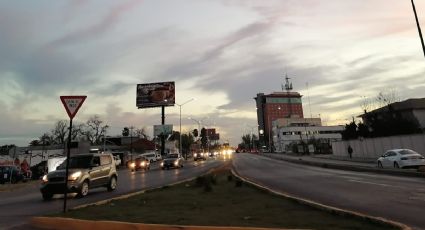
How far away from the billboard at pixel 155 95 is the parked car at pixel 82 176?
7702 cm

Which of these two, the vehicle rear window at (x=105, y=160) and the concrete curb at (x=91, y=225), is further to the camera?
the vehicle rear window at (x=105, y=160)

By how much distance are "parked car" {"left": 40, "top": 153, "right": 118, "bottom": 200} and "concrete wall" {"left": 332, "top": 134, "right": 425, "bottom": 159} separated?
104 feet

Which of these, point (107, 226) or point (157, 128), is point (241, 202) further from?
point (157, 128)

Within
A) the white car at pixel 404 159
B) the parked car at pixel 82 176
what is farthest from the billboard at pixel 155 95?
the parked car at pixel 82 176

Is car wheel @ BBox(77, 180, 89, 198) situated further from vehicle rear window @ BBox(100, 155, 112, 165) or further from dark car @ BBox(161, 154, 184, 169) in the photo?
dark car @ BBox(161, 154, 184, 169)

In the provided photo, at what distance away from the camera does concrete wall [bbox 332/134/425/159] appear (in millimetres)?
44531

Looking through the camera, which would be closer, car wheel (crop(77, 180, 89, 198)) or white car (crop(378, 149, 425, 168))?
car wheel (crop(77, 180, 89, 198))

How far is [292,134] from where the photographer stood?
17200cm

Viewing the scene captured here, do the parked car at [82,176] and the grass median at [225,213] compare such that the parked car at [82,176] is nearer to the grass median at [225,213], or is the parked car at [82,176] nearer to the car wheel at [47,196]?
the car wheel at [47,196]

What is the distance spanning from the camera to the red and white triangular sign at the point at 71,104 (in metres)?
13.7

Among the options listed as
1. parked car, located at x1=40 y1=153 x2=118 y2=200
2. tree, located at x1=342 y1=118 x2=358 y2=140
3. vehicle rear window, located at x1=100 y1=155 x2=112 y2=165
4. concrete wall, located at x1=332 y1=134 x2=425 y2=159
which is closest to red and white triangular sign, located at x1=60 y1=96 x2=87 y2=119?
parked car, located at x1=40 y1=153 x2=118 y2=200

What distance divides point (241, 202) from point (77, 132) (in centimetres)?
14834

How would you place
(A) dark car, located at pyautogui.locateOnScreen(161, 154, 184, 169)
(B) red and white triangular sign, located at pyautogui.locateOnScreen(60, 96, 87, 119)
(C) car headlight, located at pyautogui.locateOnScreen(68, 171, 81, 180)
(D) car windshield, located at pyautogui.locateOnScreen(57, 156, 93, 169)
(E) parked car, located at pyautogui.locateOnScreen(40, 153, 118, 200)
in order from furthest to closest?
(A) dark car, located at pyautogui.locateOnScreen(161, 154, 184, 169) < (D) car windshield, located at pyautogui.locateOnScreen(57, 156, 93, 169) < (C) car headlight, located at pyautogui.locateOnScreen(68, 171, 81, 180) < (E) parked car, located at pyautogui.locateOnScreen(40, 153, 118, 200) < (B) red and white triangular sign, located at pyautogui.locateOnScreen(60, 96, 87, 119)

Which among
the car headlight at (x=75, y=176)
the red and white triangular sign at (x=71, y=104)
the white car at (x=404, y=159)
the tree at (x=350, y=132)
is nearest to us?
the red and white triangular sign at (x=71, y=104)
